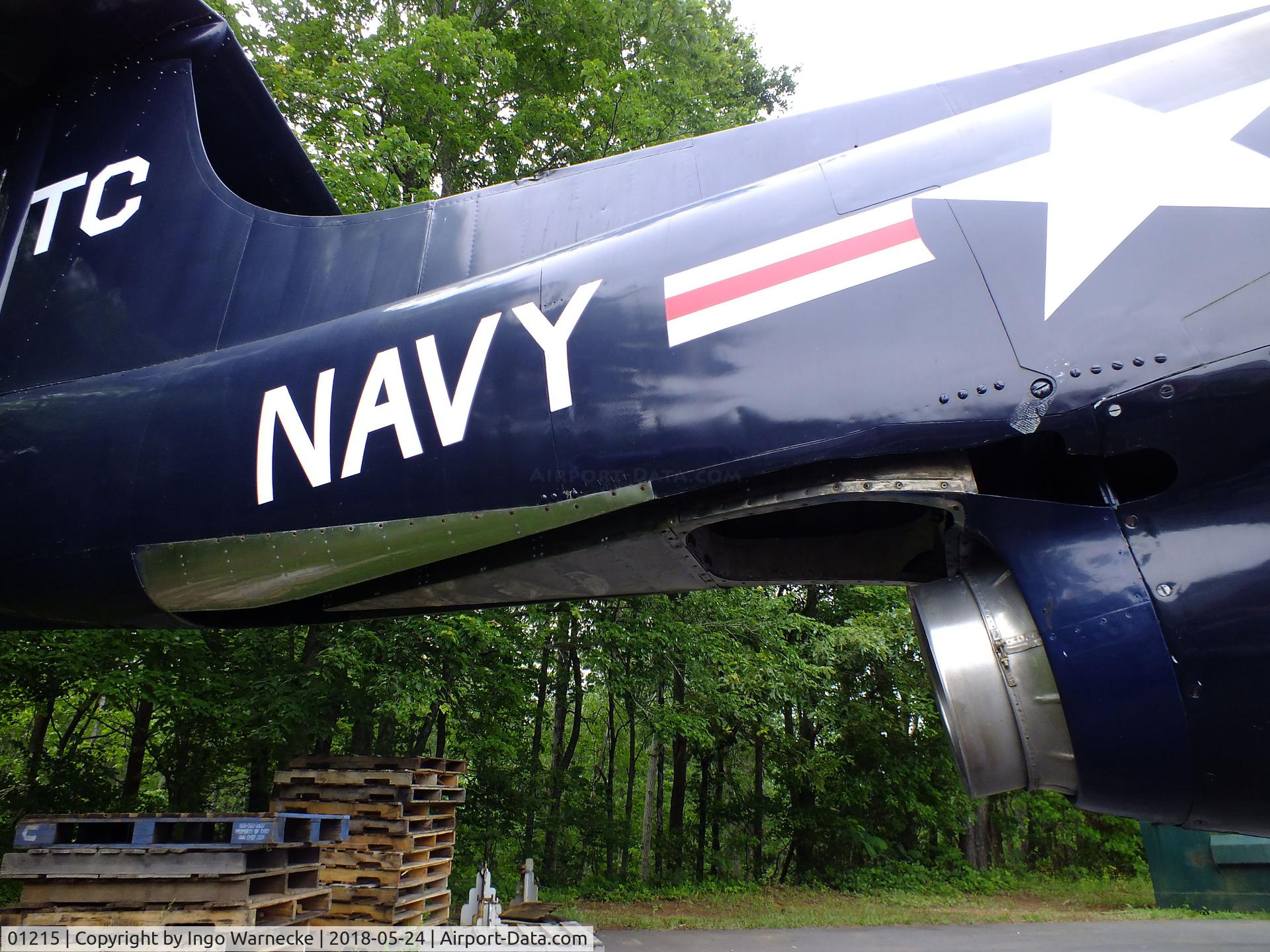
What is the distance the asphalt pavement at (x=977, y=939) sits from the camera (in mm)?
9000

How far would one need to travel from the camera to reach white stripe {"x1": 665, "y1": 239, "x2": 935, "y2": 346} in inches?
101

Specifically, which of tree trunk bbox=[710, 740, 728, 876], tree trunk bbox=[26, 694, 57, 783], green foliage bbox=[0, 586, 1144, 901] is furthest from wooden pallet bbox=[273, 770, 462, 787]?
tree trunk bbox=[710, 740, 728, 876]

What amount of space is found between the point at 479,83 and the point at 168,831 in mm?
11086

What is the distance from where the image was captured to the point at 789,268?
2.67 metres

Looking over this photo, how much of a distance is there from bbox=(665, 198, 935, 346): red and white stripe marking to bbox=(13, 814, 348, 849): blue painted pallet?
3724 mm

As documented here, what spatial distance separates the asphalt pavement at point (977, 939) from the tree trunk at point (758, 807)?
629cm

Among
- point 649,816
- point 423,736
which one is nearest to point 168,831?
point 423,736

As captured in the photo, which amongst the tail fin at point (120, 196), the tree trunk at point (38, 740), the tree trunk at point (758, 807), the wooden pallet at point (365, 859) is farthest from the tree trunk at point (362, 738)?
the tree trunk at point (758, 807)

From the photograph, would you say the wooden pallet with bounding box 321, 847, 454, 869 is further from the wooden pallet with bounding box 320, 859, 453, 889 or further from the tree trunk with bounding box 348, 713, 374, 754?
the tree trunk with bounding box 348, 713, 374, 754

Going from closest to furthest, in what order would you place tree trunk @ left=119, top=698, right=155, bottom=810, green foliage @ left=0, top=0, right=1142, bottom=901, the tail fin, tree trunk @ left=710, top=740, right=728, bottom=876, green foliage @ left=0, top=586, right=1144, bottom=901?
1. the tail fin
2. green foliage @ left=0, top=586, right=1144, bottom=901
3. green foliage @ left=0, top=0, right=1142, bottom=901
4. tree trunk @ left=119, top=698, right=155, bottom=810
5. tree trunk @ left=710, top=740, right=728, bottom=876

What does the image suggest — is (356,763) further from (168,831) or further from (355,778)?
(168,831)

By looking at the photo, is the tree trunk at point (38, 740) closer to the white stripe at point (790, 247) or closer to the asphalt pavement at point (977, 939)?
the asphalt pavement at point (977, 939)

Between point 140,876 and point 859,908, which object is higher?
point 140,876

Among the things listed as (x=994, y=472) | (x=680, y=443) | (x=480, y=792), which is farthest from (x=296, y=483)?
(x=480, y=792)
